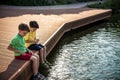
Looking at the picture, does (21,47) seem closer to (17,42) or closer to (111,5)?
(17,42)

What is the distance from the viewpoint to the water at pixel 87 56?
33.8 ft

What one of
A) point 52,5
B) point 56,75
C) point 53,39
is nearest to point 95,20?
point 52,5

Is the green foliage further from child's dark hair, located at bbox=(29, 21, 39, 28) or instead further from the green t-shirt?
the green t-shirt

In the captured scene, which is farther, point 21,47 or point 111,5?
point 111,5

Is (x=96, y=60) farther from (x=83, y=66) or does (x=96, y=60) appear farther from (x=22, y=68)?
(x=22, y=68)

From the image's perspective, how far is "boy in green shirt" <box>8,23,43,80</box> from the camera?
315 inches

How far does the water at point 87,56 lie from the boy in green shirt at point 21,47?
1.42 meters

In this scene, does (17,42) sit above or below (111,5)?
above

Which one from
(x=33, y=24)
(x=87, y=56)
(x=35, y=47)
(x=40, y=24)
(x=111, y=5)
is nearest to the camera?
(x=33, y=24)

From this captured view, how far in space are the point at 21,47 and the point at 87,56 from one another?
4.79m

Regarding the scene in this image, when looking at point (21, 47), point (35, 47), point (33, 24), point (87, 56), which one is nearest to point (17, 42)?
point (21, 47)

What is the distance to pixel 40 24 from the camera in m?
15.5

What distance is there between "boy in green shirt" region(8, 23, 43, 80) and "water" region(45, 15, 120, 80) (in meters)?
1.42

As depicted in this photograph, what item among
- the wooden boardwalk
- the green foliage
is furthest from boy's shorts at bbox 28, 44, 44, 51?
the green foliage
